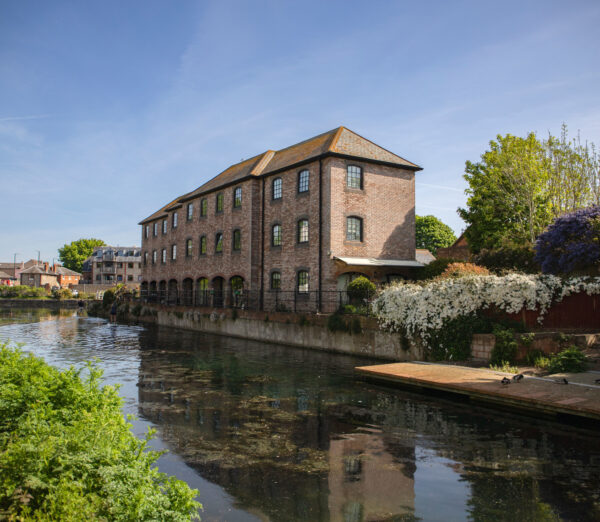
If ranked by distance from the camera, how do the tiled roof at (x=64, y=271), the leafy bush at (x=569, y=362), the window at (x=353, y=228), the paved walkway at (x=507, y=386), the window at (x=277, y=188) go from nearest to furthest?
the paved walkway at (x=507, y=386), the leafy bush at (x=569, y=362), the window at (x=353, y=228), the window at (x=277, y=188), the tiled roof at (x=64, y=271)

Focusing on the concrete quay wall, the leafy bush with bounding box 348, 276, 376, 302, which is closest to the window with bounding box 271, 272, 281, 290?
the concrete quay wall

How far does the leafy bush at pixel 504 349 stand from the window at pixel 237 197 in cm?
2072

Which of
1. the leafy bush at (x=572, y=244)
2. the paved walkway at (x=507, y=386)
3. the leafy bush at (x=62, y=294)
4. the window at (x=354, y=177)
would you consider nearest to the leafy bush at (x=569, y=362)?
the paved walkway at (x=507, y=386)

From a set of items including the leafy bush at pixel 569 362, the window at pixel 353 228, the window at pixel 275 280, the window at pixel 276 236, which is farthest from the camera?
the window at pixel 276 236

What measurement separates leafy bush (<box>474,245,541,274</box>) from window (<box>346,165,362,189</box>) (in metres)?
7.39

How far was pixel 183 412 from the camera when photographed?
9.74 meters

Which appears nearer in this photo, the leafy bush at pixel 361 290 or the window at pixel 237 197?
the leafy bush at pixel 361 290

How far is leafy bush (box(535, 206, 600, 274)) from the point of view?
14.9 m

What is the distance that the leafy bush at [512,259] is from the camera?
19.3 metres

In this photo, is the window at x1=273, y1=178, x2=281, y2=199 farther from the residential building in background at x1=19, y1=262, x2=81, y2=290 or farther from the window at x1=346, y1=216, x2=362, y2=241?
the residential building in background at x1=19, y1=262, x2=81, y2=290

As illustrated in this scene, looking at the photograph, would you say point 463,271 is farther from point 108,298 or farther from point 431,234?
point 431,234

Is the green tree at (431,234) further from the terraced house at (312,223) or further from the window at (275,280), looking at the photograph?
the window at (275,280)

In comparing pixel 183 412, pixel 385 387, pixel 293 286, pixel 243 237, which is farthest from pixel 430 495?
pixel 243 237

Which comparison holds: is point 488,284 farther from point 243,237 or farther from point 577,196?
point 243,237
